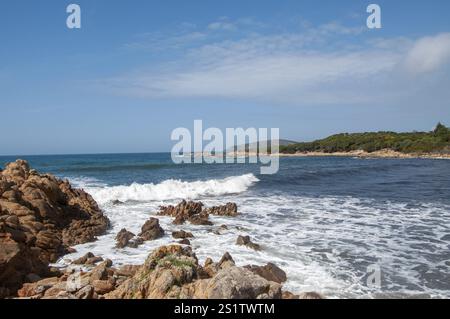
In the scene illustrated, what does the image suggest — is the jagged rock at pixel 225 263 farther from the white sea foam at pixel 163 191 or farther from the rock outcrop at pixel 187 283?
the white sea foam at pixel 163 191

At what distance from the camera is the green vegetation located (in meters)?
87.1

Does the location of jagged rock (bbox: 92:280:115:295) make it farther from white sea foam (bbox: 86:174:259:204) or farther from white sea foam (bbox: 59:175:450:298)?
white sea foam (bbox: 86:174:259:204)

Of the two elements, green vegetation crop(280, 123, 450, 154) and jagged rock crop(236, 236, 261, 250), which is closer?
jagged rock crop(236, 236, 261, 250)

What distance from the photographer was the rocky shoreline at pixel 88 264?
7.21m

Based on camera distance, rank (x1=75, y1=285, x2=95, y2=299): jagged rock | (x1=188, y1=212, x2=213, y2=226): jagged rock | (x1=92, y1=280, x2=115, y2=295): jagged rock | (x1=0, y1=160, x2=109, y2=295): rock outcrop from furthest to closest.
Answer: (x1=188, y1=212, x2=213, y2=226): jagged rock
(x1=0, y1=160, x2=109, y2=295): rock outcrop
(x1=92, y1=280, x2=115, y2=295): jagged rock
(x1=75, y1=285, x2=95, y2=299): jagged rock

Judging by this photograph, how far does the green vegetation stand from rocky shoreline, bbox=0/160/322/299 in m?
83.3

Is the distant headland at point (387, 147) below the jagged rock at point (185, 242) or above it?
above

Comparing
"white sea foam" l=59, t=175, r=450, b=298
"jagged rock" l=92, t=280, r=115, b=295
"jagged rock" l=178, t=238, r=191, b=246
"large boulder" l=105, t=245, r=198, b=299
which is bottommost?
"white sea foam" l=59, t=175, r=450, b=298

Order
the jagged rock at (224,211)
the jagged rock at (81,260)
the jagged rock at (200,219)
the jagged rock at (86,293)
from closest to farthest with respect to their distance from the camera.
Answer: the jagged rock at (86,293) < the jagged rock at (81,260) < the jagged rock at (200,219) < the jagged rock at (224,211)

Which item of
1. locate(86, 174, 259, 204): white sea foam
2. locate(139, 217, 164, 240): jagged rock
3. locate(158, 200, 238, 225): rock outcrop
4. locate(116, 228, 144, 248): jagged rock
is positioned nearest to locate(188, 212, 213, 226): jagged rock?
locate(158, 200, 238, 225): rock outcrop

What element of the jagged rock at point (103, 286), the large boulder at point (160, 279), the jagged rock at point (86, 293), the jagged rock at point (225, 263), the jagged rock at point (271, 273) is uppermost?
the large boulder at point (160, 279)

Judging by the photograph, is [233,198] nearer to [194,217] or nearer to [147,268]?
[194,217]

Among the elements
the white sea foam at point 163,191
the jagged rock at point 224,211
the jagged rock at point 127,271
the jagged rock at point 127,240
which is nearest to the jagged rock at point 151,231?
the jagged rock at point 127,240
